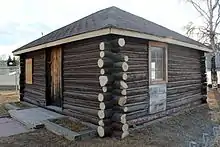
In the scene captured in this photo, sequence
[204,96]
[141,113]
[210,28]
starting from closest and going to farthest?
1. [141,113]
2. [204,96]
3. [210,28]

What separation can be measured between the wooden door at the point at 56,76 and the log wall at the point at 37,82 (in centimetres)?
44

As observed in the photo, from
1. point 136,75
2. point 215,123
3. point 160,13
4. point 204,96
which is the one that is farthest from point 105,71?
point 160,13

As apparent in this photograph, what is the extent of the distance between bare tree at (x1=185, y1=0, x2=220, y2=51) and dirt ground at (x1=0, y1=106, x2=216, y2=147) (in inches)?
490

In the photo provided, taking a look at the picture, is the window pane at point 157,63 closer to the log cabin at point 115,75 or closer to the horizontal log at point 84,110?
the log cabin at point 115,75

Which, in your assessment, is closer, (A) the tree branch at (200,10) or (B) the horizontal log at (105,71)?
(B) the horizontal log at (105,71)

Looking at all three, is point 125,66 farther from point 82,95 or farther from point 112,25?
point 82,95

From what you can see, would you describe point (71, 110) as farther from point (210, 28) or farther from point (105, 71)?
point (210, 28)

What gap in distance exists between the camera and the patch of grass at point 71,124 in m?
6.46

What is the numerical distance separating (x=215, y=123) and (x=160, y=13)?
35.5 feet

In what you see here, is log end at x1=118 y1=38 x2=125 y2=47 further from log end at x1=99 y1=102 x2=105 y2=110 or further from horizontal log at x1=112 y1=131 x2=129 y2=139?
horizontal log at x1=112 y1=131 x2=129 y2=139

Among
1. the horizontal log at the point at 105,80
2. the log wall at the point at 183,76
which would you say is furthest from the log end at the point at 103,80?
the log wall at the point at 183,76

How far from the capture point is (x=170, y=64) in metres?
8.37

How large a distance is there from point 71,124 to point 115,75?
1.99m

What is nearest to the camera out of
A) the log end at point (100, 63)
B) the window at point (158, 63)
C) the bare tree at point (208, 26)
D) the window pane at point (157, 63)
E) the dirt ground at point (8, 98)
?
the log end at point (100, 63)
